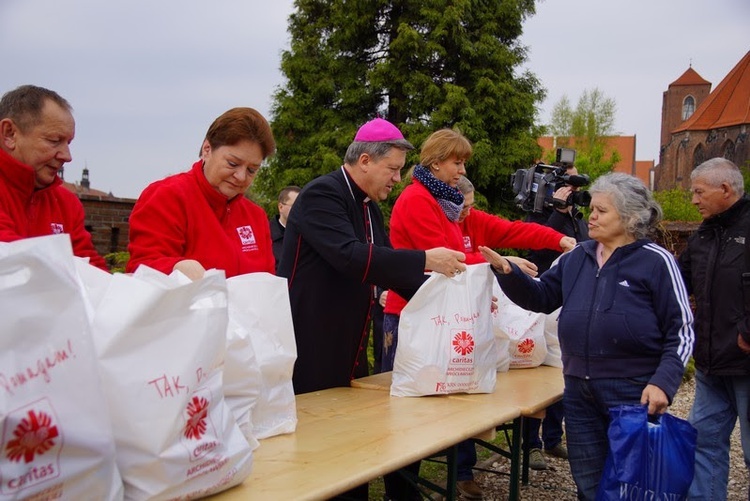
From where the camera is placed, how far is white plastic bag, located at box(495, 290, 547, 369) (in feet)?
13.6

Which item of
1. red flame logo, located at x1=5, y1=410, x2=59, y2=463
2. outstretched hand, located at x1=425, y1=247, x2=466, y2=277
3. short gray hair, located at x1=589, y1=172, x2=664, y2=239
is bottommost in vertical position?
red flame logo, located at x1=5, y1=410, x2=59, y2=463

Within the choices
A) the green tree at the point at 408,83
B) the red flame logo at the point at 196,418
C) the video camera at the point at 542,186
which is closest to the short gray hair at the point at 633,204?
the video camera at the point at 542,186

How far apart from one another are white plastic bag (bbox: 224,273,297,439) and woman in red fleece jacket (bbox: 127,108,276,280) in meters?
0.28

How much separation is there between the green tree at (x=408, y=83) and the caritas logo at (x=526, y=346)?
12959 mm

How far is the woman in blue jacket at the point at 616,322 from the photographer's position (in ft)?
9.40

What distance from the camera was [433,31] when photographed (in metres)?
18.5

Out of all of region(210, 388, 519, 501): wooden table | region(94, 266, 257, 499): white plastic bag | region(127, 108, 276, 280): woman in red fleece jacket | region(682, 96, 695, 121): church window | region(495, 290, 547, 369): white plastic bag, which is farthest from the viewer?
region(682, 96, 695, 121): church window

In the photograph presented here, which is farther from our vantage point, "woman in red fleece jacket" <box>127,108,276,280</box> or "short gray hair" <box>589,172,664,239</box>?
"short gray hair" <box>589,172,664,239</box>

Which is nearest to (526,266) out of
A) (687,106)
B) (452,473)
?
(452,473)

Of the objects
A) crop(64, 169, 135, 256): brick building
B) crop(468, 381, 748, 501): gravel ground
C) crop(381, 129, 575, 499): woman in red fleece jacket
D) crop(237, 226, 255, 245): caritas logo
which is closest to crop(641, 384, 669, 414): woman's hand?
crop(381, 129, 575, 499): woman in red fleece jacket

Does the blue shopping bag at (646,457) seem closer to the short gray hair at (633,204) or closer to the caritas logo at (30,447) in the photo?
the short gray hair at (633,204)

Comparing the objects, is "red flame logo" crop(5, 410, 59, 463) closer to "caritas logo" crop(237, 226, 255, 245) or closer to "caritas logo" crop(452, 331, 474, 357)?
"caritas logo" crop(237, 226, 255, 245)

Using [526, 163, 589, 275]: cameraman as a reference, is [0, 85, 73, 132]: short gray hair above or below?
above

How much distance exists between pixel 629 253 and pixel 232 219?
1.73 m
